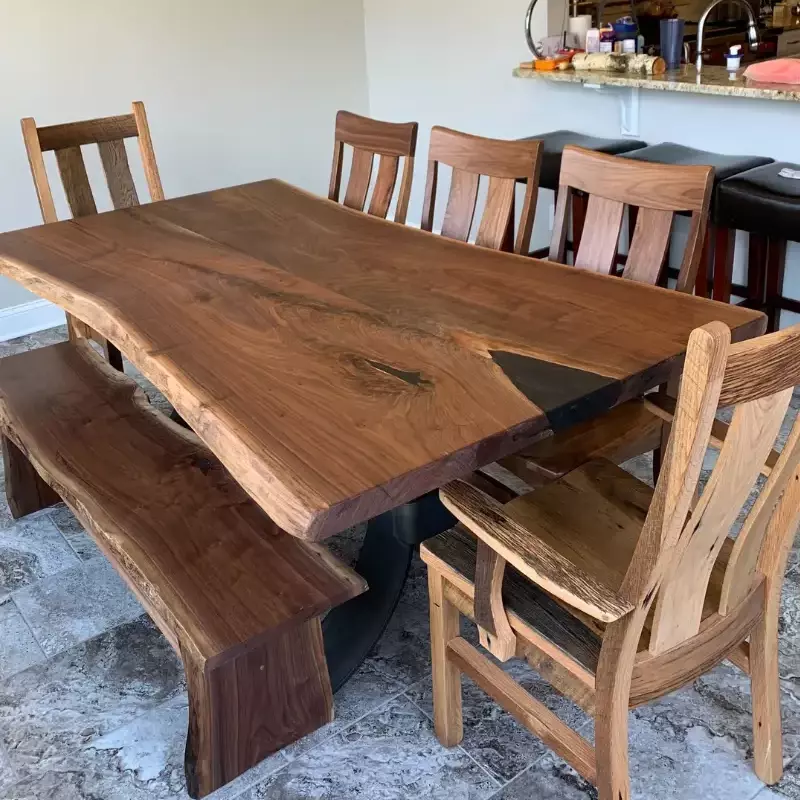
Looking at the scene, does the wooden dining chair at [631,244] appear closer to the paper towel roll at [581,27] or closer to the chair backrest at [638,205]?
the chair backrest at [638,205]

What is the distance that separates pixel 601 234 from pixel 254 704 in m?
1.25

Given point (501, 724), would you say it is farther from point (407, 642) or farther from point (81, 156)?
point (81, 156)

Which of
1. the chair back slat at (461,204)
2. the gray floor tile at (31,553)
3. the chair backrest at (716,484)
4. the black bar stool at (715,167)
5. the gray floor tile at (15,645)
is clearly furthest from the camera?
the black bar stool at (715,167)

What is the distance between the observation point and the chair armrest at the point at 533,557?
43.9 inches

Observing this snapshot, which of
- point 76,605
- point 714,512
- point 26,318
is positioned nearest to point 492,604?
point 714,512

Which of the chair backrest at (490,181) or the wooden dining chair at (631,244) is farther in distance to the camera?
the chair backrest at (490,181)

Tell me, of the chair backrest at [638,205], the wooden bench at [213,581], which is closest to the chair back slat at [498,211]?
the chair backrest at [638,205]

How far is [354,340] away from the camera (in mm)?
1591

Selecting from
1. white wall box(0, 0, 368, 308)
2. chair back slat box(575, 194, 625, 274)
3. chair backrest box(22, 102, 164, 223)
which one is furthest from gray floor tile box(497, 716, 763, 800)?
white wall box(0, 0, 368, 308)

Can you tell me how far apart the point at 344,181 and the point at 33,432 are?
326 centimetres

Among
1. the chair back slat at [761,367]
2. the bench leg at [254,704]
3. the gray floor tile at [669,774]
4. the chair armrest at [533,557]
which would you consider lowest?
the gray floor tile at [669,774]

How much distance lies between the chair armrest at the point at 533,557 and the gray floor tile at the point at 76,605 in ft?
3.63

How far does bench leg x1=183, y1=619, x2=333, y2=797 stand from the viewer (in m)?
1.52

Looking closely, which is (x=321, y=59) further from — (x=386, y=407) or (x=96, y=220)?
(x=386, y=407)
